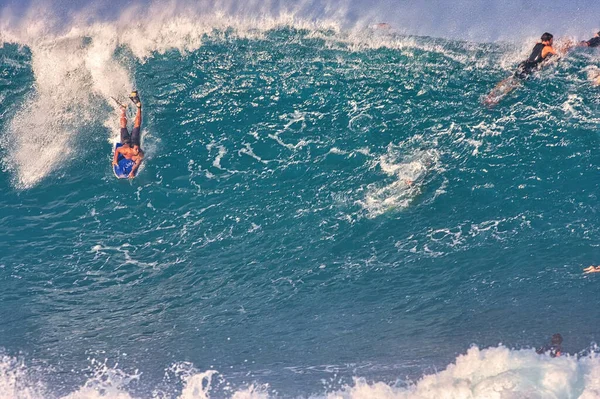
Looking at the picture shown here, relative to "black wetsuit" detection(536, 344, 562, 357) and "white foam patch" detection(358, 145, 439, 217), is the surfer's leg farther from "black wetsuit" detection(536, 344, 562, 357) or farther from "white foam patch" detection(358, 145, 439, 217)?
"black wetsuit" detection(536, 344, 562, 357)

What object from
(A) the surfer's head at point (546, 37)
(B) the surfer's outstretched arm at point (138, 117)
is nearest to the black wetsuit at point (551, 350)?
(A) the surfer's head at point (546, 37)

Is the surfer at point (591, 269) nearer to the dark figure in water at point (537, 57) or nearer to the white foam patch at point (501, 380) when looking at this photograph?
the white foam patch at point (501, 380)

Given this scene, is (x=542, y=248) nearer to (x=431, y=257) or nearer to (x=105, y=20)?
(x=431, y=257)

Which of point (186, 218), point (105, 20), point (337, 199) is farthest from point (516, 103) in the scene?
point (105, 20)

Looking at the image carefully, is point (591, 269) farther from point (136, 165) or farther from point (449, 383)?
point (136, 165)

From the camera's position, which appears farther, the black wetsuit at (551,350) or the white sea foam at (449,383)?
the black wetsuit at (551,350)

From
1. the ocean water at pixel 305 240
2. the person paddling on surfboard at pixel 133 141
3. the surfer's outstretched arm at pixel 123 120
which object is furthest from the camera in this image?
the surfer's outstretched arm at pixel 123 120
